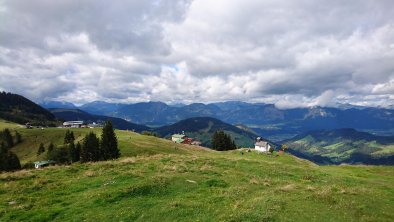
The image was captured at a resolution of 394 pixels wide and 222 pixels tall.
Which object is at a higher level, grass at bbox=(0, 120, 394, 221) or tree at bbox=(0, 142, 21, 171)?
grass at bbox=(0, 120, 394, 221)

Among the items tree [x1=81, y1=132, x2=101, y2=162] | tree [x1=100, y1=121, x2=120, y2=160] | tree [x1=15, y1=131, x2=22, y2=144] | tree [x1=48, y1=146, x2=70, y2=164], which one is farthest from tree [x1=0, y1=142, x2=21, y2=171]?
tree [x1=15, y1=131, x2=22, y2=144]

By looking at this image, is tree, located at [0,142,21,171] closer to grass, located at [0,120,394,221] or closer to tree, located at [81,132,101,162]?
tree, located at [81,132,101,162]

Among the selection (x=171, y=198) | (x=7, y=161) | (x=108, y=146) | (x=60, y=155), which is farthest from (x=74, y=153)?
(x=171, y=198)

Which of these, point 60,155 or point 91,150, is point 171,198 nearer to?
point 91,150

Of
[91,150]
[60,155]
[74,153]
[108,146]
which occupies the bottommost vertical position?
[60,155]

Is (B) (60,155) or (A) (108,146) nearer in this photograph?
(A) (108,146)

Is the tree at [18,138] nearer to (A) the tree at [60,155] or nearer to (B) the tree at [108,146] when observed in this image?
(A) the tree at [60,155]

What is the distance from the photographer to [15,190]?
26125 mm

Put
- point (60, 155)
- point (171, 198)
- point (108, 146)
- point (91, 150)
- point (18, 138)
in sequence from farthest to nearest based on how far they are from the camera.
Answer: point (18, 138), point (60, 155), point (91, 150), point (108, 146), point (171, 198)

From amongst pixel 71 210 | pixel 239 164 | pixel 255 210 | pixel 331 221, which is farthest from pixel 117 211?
pixel 239 164

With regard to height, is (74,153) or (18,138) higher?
(18,138)

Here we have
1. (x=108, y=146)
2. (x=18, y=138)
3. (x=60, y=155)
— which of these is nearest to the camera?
(x=108, y=146)

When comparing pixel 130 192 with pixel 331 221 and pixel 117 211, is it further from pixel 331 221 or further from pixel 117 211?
pixel 331 221

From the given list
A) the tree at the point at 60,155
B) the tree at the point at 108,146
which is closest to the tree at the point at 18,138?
the tree at the point at 60,155
